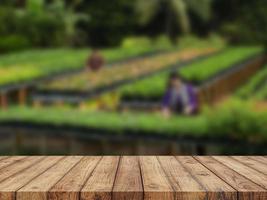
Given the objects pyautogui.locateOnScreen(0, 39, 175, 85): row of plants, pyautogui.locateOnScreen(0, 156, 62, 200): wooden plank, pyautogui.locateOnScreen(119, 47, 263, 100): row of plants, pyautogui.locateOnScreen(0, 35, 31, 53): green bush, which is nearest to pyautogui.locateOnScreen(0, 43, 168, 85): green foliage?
pyautogui.locateOnScreen(0, 39, 175, 85): row of plants

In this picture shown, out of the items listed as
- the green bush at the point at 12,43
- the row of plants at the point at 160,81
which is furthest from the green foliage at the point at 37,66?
the green bush at the point at 12,43

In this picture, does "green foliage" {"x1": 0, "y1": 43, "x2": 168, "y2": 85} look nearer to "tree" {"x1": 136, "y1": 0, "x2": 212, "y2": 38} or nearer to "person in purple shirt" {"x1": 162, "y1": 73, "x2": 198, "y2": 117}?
"person in purple shirt" {"x1": 162, "y1": 73, "x2": 198, "y2": 117}

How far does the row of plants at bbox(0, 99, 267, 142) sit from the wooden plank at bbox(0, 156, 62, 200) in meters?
5.67

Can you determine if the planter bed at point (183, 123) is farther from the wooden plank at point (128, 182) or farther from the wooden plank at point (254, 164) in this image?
the wooden plank at point (128, 182)

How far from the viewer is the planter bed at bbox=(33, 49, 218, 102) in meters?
Answer: 13.9

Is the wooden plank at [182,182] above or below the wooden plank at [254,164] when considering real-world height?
below

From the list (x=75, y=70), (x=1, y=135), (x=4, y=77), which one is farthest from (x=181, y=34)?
(x=1, y=135)

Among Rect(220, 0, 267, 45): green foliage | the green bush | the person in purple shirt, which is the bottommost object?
the person in purple shirt

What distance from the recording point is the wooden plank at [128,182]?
236cm

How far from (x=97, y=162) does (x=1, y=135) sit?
8351 millimetres

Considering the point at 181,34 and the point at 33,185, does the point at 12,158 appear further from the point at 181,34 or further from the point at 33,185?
the point at 181,34

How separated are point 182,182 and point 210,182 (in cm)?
12

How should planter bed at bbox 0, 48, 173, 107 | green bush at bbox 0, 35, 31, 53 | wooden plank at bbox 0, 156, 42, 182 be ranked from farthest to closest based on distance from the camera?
1. green bush at bbox 0, 35, 31, 53
2. planter bed at bbox 0, 48, 173, 107
3. wooden plank at bbox 0, 156, 42, 182

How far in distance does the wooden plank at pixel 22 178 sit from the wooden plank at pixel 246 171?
930mm
